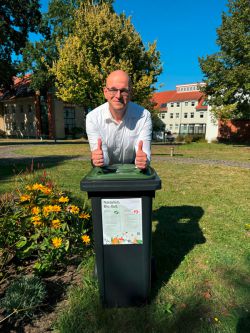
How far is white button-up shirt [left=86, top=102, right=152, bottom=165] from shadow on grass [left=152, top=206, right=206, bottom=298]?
4.49 ft

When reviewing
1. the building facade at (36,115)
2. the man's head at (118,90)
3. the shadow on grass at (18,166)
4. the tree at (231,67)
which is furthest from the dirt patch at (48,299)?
the building facade at (36,115)

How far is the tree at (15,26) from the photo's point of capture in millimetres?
23188

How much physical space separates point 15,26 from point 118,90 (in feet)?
92.8

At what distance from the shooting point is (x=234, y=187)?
21.0 feet

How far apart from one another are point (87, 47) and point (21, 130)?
24.5 metres

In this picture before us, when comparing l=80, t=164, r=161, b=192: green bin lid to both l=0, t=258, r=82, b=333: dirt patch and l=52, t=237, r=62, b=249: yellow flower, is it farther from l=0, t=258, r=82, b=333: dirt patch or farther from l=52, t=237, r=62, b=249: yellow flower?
l=0, t=258, r=82, b=333: dirt patch

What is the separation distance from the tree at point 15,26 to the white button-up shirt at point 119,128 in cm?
2355

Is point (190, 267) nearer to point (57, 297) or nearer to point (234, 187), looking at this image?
point (57, 297)

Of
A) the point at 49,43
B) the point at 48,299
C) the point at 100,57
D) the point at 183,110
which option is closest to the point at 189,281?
the point at 48,299

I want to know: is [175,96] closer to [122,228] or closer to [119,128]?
[119,128]

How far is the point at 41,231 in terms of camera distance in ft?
8.73

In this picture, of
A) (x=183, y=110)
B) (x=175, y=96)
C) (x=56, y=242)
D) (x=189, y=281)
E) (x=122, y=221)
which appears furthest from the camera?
(x=175, y=96)

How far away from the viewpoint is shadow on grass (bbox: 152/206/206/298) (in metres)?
2.84

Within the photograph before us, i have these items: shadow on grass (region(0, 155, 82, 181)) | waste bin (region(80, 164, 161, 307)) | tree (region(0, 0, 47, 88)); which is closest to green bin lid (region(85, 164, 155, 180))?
waste bin (region(80, 164, 161, 307))
